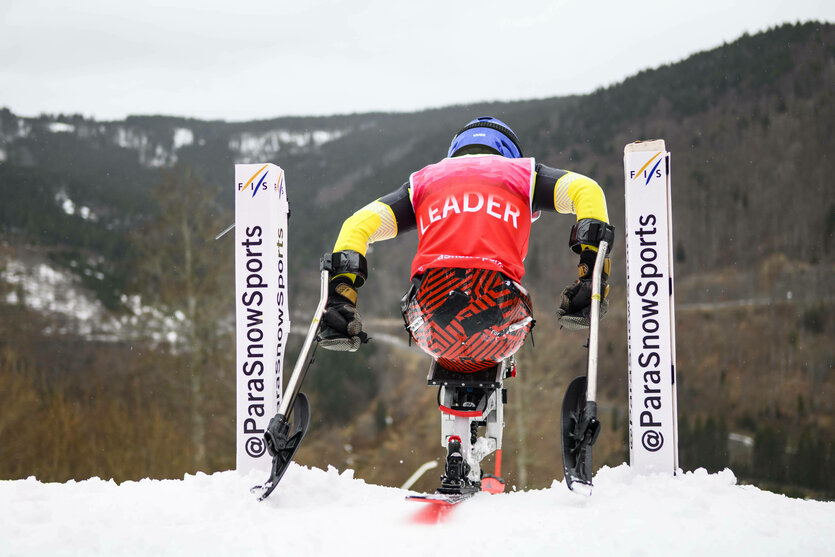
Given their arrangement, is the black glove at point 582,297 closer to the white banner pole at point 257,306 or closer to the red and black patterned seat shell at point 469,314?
the red and black patterned seat shell at point 469,314

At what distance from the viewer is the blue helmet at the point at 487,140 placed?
4.17 m

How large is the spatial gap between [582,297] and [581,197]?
574 mm

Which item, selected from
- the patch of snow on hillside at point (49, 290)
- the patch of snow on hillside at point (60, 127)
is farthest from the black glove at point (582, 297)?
the patch of snow on hillside at point (60, 127)

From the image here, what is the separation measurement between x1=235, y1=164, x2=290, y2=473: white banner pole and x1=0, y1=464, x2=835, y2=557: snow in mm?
673

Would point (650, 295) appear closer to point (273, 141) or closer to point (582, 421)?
point (582, 421)

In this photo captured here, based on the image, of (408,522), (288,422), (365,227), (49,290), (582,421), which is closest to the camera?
(408,522)

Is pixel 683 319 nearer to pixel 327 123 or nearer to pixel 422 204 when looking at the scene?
pixel 327 123

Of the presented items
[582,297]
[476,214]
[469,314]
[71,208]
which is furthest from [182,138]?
[582,297]

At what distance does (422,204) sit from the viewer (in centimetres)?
393

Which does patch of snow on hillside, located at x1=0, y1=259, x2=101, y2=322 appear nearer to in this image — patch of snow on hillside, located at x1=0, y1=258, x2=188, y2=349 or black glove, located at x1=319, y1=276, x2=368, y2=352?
patch of snow on hillside, located at x1=0, y1=258, x2=188, y2=349

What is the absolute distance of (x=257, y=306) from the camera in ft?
15.0

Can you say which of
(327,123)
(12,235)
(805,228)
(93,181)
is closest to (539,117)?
(327,123)

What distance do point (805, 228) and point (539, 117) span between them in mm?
27953

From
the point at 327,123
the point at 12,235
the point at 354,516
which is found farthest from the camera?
the point at 327,123
